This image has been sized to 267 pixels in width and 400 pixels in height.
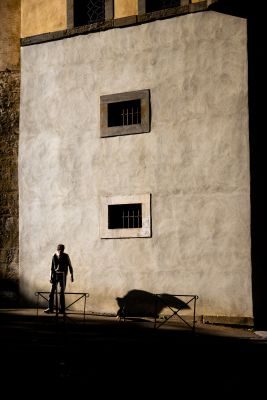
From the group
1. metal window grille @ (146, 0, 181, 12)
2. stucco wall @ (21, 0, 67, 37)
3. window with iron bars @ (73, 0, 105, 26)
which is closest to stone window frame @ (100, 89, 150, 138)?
metal window grille @ (146, 0, 181, 12)

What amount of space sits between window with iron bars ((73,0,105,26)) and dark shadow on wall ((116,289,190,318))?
641 cm

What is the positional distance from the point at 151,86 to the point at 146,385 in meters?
8.27

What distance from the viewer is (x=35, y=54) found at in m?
15.4

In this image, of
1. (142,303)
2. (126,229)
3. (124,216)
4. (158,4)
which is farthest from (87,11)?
(142,303)

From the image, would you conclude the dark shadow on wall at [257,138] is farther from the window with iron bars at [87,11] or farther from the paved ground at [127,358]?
the window with iron bars at [87,11]

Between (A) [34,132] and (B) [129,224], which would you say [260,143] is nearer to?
(B) [129,224]

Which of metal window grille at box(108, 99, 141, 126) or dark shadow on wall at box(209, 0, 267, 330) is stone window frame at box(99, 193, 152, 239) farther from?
dark shadow on wall at box(209, 0, 267, 330)

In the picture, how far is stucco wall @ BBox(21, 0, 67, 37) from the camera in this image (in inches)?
595

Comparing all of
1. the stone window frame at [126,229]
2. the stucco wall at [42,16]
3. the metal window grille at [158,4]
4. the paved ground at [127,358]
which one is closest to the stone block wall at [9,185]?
the stucco wall at [42,16]

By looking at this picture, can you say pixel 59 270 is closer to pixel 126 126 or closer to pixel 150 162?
pixel 150 162

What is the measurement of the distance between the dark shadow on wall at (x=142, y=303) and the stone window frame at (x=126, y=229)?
1.25 m

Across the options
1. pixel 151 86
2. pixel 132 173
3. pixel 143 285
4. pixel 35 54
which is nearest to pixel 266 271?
pixel 143 285

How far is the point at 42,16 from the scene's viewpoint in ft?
50.3

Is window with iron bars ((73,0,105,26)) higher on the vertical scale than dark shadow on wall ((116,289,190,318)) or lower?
higher
